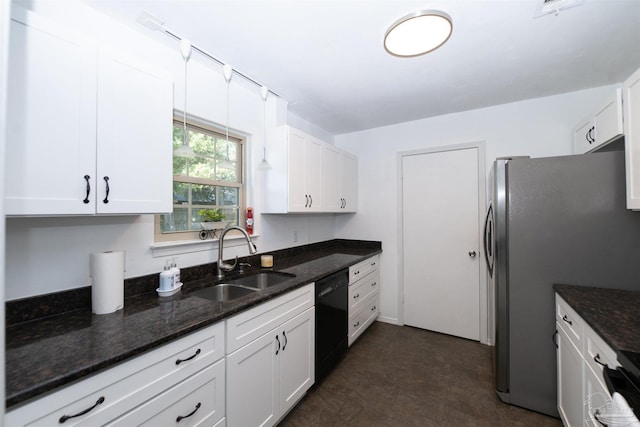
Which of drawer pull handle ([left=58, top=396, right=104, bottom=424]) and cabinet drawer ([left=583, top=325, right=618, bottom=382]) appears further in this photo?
cabinet drawer ([left=583, top=325, right=618, bottom=382])

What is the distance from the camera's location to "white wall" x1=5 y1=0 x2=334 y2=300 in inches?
47.7

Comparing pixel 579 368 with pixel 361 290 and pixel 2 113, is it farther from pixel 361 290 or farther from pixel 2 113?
pixel 2 113

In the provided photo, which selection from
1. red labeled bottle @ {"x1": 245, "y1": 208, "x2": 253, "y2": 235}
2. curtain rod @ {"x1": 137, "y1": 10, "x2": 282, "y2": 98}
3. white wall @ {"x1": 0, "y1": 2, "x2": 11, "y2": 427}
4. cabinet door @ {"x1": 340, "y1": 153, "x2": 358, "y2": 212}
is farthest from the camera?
cabinet door @ {"x1": 340, "y1": 153, "x2": 358, "y2": 212}

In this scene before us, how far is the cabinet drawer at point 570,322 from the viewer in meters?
1.37

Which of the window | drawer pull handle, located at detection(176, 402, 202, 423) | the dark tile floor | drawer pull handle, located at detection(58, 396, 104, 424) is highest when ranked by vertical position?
the window

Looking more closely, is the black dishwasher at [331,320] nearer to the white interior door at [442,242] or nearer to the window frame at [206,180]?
the window frame at [206,180]

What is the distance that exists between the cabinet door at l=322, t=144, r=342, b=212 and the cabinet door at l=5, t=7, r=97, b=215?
81.4 inches

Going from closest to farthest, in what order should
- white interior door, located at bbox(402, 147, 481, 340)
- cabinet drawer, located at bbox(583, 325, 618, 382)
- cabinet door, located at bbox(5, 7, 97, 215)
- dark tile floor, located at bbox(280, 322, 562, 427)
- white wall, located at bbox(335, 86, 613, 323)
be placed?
cabinet door, located at bbox(5, 7, 97, 215) < cabinet drawer, located at bbox(583, 325, 618, 382) < dark tile floor, located at bbox(280, 322, 562, 427) < white wall, located at bbox(335, 86, 613, 323) < white interior door, located at bbox(402, 147, 481, 340)


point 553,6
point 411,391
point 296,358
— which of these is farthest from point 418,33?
point 411,391

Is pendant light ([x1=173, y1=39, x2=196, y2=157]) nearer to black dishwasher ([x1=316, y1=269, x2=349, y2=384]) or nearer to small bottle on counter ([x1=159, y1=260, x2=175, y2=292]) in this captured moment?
small bottle on counter ([x1=159, y1=260, x2=175, y2=292])

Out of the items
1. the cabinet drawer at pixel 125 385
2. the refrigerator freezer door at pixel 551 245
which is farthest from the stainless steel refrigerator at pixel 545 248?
the cabinet drawer at pixel 125 385

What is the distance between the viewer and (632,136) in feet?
4.88

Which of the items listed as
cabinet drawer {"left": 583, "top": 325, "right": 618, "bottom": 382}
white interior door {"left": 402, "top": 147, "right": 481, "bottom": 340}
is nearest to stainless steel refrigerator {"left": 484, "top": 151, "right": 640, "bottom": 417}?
cabinet drawer {"left": 583, "top": 325, "right": 618, "bottom": 382}

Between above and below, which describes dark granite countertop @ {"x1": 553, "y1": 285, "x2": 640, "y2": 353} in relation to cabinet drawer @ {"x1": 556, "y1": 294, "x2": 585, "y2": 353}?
above
